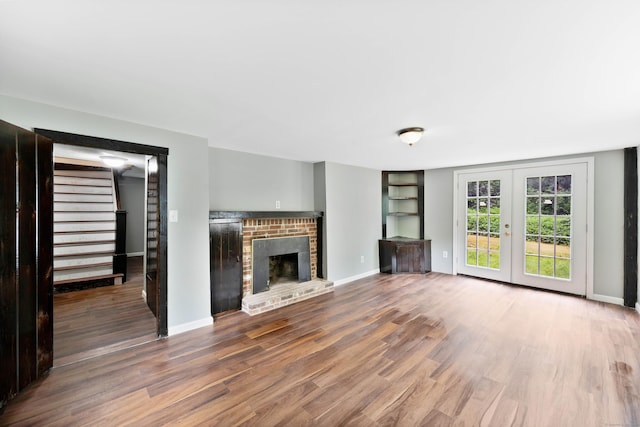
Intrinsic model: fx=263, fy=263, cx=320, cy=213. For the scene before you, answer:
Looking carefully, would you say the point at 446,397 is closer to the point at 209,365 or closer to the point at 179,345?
the point at 209,365

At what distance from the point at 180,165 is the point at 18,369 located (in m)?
1.96

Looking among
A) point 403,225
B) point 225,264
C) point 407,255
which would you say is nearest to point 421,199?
point 403,225

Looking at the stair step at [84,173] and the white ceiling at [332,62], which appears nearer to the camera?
the white ceiling at [332,62]

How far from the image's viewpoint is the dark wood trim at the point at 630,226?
3457 mm

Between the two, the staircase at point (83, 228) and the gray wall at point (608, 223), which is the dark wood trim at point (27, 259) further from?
the gray wall at point (608, 223)

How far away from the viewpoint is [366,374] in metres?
2.08

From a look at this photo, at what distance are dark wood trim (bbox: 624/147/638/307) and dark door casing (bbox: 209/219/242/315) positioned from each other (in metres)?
5.18

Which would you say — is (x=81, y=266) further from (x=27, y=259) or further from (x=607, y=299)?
(x=607, y=299)

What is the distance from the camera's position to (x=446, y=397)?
72.1 inches

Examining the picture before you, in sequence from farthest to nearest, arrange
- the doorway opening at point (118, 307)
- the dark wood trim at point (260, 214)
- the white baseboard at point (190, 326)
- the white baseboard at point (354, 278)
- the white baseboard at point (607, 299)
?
the white baseboard at point (354, 278) → the white baseboard at point (607, 299) → the dark wood trim at point (260, 214) → the white baseboard at point (190, 326) → the doorway opening at point (118, 307)

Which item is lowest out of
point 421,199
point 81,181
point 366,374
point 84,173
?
point 366,374

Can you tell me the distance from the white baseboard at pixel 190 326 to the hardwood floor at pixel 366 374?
0.07m

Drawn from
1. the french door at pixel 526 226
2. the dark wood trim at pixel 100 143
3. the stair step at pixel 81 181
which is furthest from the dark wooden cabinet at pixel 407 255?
→ the stair step at pixel 81 181

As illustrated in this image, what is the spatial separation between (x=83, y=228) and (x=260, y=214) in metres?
3.48
